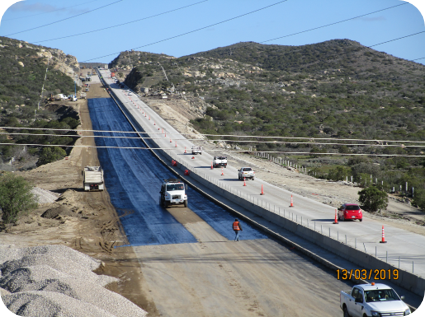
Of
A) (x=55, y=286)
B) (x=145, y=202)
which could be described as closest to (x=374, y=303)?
(x=55, y=286)

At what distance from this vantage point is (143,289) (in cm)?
1989

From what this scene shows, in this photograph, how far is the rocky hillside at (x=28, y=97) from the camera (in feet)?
258

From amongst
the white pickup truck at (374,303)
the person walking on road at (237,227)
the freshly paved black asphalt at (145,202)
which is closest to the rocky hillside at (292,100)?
the freshly paved black asphalt at (145,202)

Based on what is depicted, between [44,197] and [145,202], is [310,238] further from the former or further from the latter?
[44,197]

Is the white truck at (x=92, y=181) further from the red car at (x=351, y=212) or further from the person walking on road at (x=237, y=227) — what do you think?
the red car at (x=351, y=212)

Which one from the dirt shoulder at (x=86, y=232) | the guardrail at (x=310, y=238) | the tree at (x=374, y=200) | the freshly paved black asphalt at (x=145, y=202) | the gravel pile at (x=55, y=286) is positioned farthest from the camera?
the tree at (x=374, y=200)

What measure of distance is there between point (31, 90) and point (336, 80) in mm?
116842

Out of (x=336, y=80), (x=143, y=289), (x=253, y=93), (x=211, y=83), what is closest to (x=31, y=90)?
(x=211, y=83)

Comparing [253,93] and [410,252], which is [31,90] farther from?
[410,252]

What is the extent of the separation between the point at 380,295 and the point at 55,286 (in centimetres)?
1105

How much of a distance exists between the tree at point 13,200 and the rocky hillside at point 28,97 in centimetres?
2694

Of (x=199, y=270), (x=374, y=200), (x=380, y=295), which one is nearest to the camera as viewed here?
(x=380, y=295)

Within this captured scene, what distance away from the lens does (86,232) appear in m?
31.4

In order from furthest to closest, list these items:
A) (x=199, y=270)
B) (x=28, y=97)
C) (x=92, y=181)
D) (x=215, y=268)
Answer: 1. (x=28, y=97)
2. (x=92, y=181)
3. (x=215, y=268)
4. (x=199, y=270)
